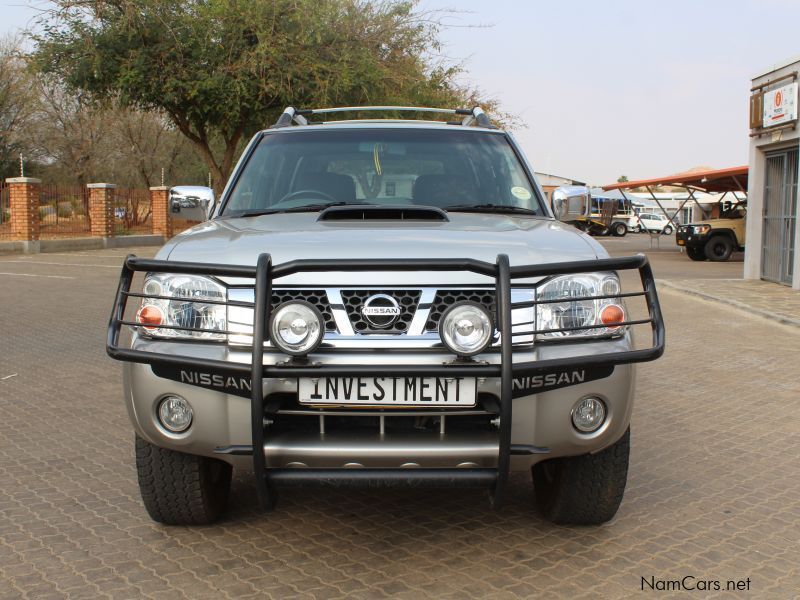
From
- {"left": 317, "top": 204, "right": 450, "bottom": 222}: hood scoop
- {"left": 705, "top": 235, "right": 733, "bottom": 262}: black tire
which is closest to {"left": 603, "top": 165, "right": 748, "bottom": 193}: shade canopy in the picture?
{"left": 705, "top": 235, "right": 733, "bottom": 262}: black tire

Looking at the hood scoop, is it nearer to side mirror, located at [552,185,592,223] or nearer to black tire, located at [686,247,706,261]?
side mirror, located at [552,185,592,223]

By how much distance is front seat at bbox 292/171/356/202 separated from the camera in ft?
15.1

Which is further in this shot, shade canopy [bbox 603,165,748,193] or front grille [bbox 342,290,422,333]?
shade canopy [bbox 603,165,748,193]

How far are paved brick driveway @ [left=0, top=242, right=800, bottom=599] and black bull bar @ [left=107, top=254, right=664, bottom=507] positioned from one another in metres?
0.48

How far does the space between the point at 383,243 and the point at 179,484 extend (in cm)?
133

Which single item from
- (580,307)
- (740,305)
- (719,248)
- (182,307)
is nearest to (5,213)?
(740,305)

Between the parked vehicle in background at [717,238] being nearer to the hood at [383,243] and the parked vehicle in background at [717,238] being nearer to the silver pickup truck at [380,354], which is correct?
the hood at [383,243]

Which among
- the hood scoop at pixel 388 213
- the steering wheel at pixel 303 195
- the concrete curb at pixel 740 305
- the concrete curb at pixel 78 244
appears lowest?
the concrete curb at pixel 740 305

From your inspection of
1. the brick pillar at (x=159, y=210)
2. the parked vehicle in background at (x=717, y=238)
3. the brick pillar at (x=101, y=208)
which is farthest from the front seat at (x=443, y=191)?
the brick pillar at (x=159, y=210)

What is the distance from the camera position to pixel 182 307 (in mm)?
3375

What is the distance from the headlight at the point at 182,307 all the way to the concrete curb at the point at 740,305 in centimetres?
1024

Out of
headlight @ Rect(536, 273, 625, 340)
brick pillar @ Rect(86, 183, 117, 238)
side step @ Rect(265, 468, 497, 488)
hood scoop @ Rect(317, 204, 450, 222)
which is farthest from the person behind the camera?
brick pillar @ Rect(86, 183, 117, 238)

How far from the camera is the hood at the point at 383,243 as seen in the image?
10.6ft

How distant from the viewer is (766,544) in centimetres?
390
